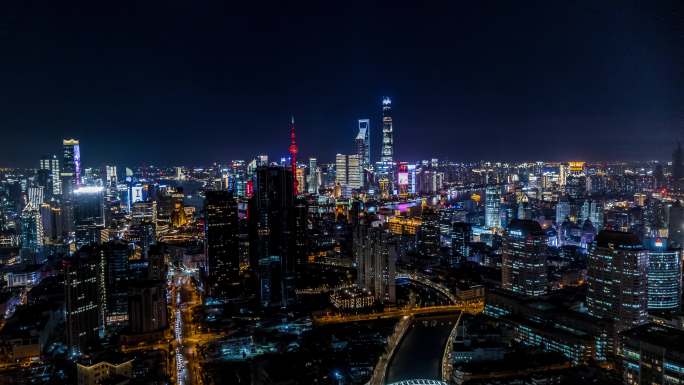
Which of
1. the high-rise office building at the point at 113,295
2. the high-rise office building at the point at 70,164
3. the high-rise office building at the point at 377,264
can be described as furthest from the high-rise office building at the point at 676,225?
the high-rise office building at the point at 70,164

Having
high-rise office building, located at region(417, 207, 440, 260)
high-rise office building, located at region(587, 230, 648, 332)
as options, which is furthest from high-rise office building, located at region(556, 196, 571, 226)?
high-rise office building, located at region(587, 230, 648, 332)

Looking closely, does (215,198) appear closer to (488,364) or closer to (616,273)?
(488,364)

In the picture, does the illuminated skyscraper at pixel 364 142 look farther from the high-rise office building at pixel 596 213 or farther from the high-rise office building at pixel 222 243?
the high-rise office building at pixel 222 243

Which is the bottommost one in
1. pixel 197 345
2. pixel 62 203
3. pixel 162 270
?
pixel 197 345

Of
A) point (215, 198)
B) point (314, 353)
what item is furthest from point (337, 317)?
point (215, 198)

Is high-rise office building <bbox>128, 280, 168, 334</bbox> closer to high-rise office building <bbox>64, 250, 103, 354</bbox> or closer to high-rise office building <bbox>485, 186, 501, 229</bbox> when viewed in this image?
high-rise office building <bbox>64, 250, 103, 354</bbox>

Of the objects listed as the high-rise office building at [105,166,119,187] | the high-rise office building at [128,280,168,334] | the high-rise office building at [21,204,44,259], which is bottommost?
the high-rise office building at [128,280,168,334]

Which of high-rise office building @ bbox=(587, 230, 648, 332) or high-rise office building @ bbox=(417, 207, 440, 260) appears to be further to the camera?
high-rise office building @ bbox=(417, 207, 440, 260)

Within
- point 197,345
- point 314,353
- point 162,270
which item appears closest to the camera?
point 314,353
